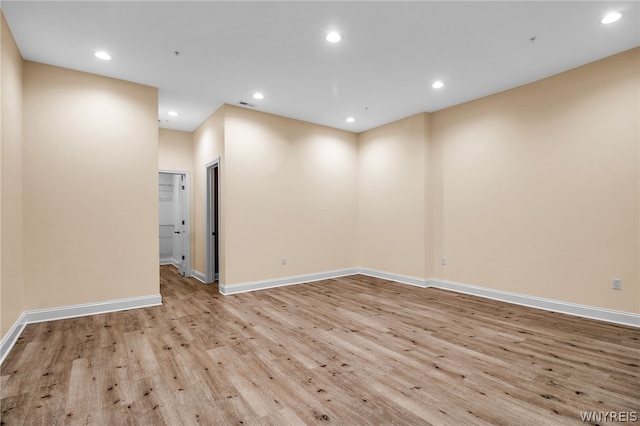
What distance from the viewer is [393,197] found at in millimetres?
6188

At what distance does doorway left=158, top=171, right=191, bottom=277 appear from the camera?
6.64m

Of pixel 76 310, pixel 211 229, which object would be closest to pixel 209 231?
pixel 211 229

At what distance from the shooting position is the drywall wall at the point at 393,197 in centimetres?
570

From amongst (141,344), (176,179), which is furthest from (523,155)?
(176,179)

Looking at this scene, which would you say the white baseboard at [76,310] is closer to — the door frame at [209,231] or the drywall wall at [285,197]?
the drywall wall at [285,197]

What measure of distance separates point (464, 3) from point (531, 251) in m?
3.29

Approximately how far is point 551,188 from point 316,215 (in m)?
3.76

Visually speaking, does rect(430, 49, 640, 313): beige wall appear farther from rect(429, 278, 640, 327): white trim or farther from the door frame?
the door frame

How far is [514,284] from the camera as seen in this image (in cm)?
457

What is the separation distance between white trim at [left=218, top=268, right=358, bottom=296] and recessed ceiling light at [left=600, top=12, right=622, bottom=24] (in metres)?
5.18

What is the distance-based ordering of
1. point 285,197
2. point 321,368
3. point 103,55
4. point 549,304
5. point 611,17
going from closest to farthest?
1. point 321,368
2. point 611,17
3. point 103,55
4. point 549,304
5. point 285,197

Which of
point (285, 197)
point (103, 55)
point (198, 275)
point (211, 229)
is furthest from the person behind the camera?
point (198, 275)

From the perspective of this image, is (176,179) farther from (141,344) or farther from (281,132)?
(141,344)

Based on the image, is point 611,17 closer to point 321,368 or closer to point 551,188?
point 551,188
